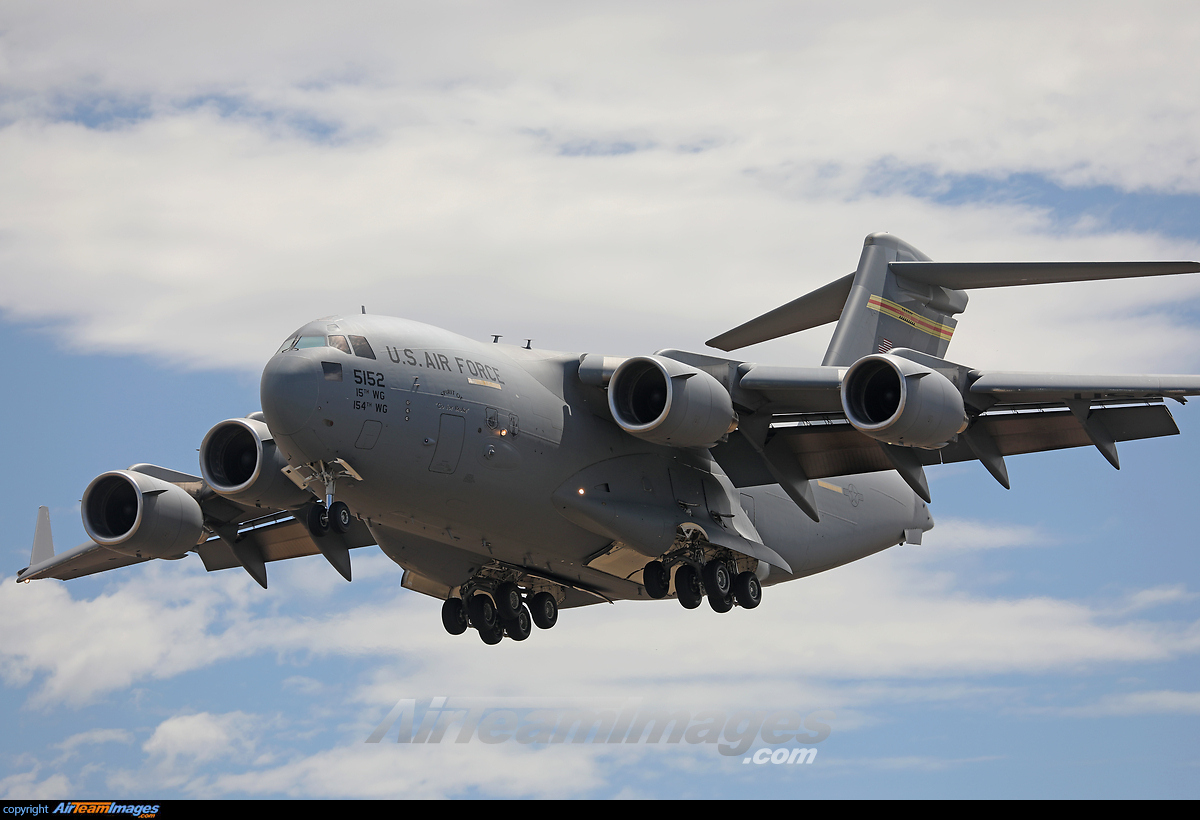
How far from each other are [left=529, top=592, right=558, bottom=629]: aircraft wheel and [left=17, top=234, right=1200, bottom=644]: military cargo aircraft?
1.9 inches

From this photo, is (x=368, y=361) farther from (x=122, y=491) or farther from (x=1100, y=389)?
(x=1100, y=389)

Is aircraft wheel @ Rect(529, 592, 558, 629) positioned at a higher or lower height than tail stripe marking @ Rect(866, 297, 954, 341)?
lower

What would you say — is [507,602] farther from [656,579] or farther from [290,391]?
[290,391]

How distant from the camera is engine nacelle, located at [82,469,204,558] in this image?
1614cm

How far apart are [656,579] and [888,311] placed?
5.01m

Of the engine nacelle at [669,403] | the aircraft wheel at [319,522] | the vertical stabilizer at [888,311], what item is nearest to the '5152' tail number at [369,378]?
the aircraft wheel at [319,522]

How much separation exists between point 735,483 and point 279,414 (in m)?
5.61

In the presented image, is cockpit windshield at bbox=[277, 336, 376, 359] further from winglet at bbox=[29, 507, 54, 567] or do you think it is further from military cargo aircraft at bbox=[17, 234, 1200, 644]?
winglet at bbox=[29, 507, 54, 567]

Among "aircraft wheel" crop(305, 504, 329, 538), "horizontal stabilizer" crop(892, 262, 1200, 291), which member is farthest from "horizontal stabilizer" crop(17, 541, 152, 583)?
"horizontal stabilizer" crop(892, 262, 1200, 291)

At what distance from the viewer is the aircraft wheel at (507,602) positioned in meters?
16.1

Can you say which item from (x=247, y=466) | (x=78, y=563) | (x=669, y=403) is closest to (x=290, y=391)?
(x=247, y=466)

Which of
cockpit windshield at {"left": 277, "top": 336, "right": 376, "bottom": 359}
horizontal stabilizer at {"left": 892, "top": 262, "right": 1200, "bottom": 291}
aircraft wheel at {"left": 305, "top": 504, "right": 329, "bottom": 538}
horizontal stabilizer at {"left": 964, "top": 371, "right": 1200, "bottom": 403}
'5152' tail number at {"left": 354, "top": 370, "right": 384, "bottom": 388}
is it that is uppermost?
horizontal stabilizer at {"left": 892, "top": 262, "right": 1200, "bottom": 291}

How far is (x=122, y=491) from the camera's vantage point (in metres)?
16.5
